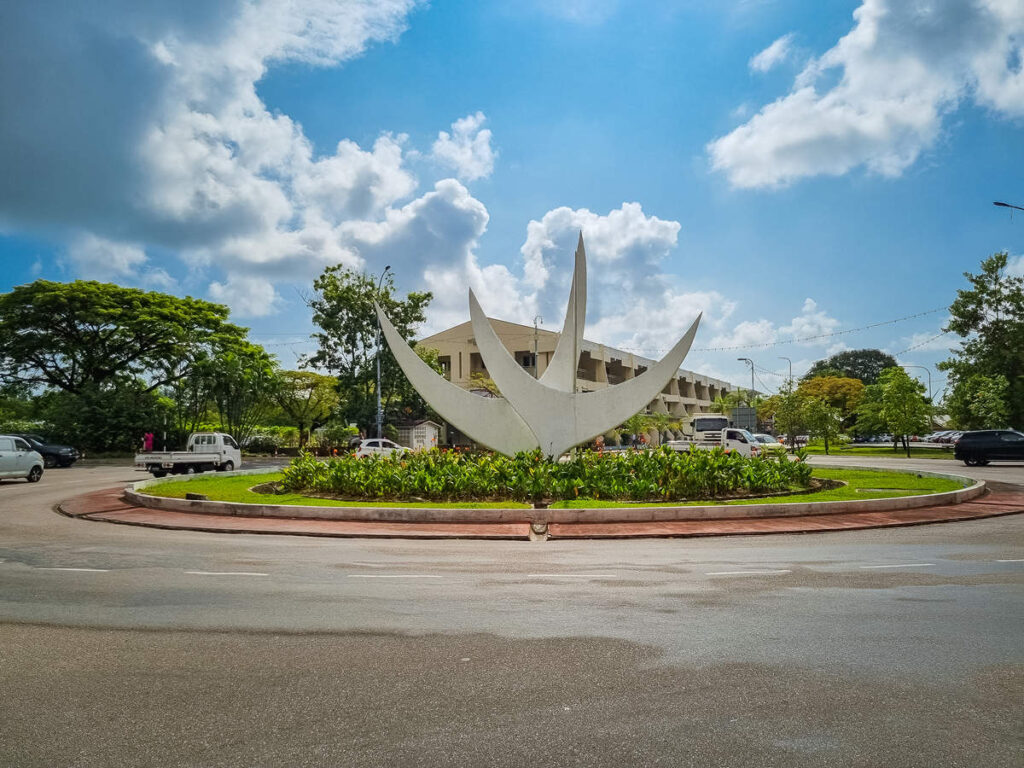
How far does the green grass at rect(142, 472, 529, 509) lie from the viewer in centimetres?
1465

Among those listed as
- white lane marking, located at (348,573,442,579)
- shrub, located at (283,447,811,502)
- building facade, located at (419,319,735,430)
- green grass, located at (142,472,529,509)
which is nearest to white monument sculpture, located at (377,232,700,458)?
shrub, located at (283,447,811,502)

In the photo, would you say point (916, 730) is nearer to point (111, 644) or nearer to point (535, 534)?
point (111, 644)

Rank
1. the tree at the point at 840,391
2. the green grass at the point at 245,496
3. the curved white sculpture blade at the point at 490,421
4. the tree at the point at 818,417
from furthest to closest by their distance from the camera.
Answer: the tree at the point at 840,391 < the tree at the point at 818,417 < the curved white sculpture blade at the point at 490,421 < the green grass at the point at 245,496

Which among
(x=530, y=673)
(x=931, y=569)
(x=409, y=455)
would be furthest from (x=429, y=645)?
(x=409, y=455)

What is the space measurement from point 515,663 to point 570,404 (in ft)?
49.1

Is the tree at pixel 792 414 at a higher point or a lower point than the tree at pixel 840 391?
lower

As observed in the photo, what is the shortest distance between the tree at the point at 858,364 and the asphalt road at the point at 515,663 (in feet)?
347

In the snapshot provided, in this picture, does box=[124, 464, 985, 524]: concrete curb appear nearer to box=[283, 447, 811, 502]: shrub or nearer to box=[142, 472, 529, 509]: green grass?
box=[142, 472, 529, 509]: green grass

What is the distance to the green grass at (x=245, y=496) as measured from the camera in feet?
48.1

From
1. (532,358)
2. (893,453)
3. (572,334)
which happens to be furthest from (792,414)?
(572,334)

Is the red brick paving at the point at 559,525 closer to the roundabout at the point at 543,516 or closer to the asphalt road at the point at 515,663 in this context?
the roundabout at the point at 543,516

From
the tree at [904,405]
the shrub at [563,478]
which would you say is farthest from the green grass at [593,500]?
the tree at [904,405]

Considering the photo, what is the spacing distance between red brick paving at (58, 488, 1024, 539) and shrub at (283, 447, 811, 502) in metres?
2.33

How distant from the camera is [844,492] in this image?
16.9m
